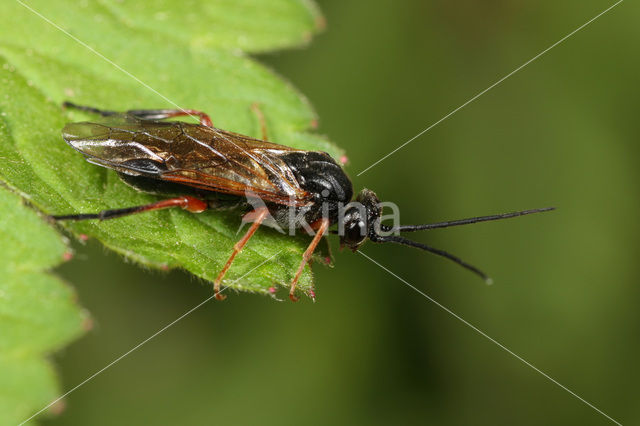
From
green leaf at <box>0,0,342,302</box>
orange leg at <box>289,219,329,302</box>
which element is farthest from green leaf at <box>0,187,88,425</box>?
orange leg at <box>289,219,329,302</box>

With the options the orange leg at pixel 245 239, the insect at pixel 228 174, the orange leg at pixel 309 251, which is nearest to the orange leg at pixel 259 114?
the insect at pixel 228 174

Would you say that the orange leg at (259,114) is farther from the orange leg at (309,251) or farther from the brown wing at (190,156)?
the orange leg at (309,251)

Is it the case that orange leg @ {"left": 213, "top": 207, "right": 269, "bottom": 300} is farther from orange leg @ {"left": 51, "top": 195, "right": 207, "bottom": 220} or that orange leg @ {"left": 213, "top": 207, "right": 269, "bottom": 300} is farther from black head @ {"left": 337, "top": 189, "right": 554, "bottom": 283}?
black head @ {"left": 337, "top": 189, "right": 554, "bottom": 283}

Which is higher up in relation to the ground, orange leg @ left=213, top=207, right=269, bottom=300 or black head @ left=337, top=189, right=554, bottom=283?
black head @ left=337, top=189, right=554, bottom=283

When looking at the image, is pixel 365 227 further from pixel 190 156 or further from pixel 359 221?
pixel 190 156

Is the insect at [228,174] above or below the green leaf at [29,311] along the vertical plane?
above

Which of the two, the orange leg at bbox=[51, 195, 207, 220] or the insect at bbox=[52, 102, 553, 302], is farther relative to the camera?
the insect at bbox=[52, 102, 553, 302]
